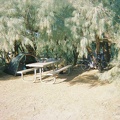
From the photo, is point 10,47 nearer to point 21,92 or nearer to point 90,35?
point 21,92

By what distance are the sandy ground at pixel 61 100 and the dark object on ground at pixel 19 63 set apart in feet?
6.20

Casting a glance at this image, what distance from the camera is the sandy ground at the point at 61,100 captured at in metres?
4.95

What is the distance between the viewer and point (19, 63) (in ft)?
34.3

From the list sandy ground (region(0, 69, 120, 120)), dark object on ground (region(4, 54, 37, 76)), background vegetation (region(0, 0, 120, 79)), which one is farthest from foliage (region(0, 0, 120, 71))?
sandy ground (region(0, 69, 120, 120))

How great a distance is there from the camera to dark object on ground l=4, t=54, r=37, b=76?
10453 millimetres

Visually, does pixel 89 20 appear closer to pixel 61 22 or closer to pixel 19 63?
pixel 61 22

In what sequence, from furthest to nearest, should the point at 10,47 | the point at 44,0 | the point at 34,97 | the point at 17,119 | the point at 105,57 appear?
the point at 105,57
the point at 10,47
the point at 44,0
the point at 34,97
the point at 17,119

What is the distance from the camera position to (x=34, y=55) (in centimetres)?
1154

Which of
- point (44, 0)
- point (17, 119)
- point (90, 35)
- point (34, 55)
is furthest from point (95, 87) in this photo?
point (34, 55)

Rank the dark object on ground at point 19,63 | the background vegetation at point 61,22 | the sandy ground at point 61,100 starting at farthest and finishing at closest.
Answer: the dark object on ground at point 19,63, the background vegetation at point 61,22, the sandy ground at point 61,100

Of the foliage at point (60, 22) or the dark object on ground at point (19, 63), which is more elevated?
the foliage at point (60, 22)

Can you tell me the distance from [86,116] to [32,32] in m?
6.23

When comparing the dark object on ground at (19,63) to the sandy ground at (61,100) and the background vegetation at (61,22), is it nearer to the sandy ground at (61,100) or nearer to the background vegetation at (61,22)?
the background vegetation at (61,22)

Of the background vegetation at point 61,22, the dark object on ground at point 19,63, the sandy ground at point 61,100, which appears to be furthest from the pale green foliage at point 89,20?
the dark object on ground at point 19,63
